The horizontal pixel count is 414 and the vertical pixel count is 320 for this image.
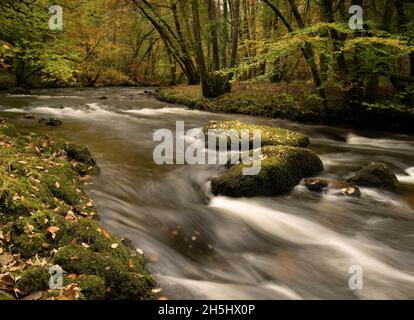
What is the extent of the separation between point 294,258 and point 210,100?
12.7 metres

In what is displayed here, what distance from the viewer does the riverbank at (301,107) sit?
13109mm

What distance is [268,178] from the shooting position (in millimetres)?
7277

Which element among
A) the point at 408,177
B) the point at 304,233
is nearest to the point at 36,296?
the point at 304,233

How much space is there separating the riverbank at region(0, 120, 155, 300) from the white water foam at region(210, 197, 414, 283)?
7.17 ft

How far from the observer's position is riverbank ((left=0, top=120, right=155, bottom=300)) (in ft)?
11.0

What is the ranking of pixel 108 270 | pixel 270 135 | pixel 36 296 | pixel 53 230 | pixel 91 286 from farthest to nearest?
pixel 270 135 → pixel 53 230 → pixel 108 270 → pixel 91 286 → pixel 36 296

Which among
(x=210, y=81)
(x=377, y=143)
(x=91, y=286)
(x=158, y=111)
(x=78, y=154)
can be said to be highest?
(x=210, y=81)

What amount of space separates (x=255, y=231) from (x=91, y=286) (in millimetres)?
3128

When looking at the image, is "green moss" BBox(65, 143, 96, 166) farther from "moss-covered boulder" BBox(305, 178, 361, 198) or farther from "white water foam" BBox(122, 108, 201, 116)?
"white water foam" BBox(122, 108, 201, 116)

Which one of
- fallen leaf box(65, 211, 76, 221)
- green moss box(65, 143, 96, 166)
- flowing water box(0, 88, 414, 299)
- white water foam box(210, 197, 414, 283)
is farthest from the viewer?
green moss box(65, 143, 96, 166)

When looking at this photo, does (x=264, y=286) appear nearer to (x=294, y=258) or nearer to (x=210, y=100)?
(x=294, y=258)

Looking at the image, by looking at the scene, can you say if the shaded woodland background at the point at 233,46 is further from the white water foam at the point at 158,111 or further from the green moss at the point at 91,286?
the green moss at the point at 91,286

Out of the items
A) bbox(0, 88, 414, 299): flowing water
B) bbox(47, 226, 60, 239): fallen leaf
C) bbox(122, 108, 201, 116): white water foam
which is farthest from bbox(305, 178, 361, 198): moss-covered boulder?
bbox(122, 108, 201, 116): white water foam

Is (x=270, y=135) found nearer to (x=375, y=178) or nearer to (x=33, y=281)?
(x=375, y=178)
